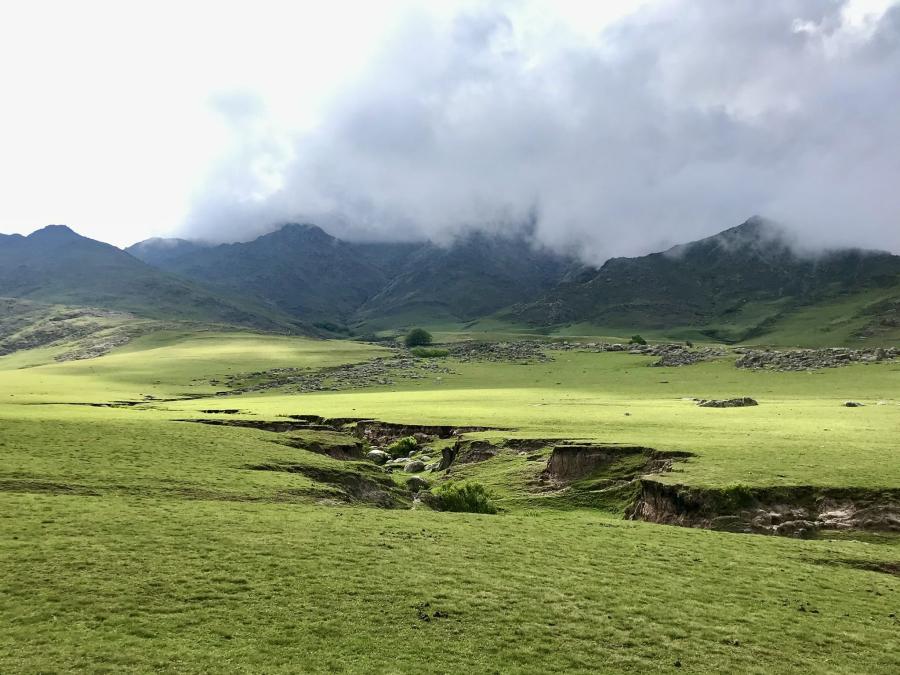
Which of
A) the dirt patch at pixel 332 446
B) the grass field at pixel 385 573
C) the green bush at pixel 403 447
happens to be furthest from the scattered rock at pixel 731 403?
the dirt patch at pixel 332 446

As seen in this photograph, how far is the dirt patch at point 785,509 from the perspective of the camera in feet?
100

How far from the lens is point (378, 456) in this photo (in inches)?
2324

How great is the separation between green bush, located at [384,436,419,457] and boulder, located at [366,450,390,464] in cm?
90

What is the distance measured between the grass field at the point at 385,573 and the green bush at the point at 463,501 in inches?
126

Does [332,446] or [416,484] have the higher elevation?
[332,446]

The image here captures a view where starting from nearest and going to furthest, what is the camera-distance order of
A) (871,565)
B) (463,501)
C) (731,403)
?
(871,565) → (463,501) → (731,403)

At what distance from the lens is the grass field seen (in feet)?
53.1

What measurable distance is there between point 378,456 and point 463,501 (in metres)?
22.3

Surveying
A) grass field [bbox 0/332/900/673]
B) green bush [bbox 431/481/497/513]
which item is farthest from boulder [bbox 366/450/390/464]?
green bush [bbox 431/481/497/513]

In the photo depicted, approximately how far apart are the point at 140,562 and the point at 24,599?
12.3ft

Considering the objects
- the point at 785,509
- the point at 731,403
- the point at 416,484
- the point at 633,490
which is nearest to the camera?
the point at 785,509

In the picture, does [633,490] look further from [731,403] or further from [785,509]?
[731,403]

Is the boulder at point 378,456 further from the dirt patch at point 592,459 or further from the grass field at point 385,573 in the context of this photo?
the dirt patch at point 592,459

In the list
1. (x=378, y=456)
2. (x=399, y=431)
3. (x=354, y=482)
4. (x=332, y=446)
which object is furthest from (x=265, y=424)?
(x=354, y=482)
